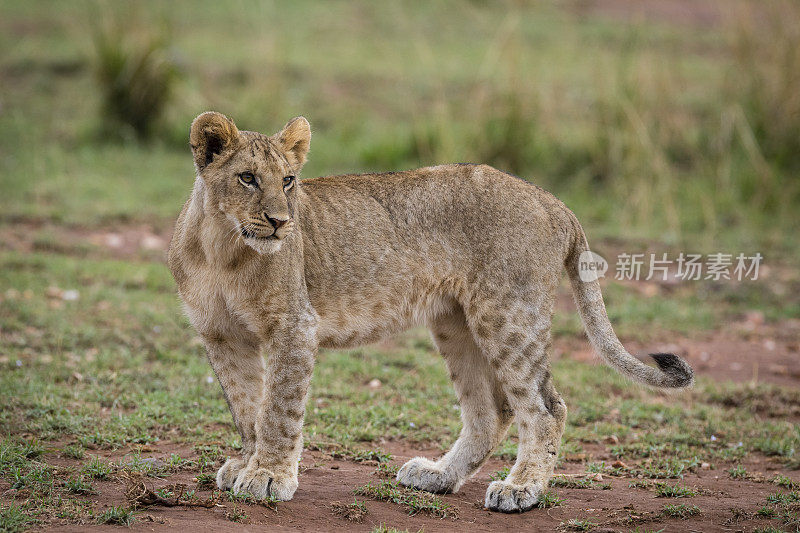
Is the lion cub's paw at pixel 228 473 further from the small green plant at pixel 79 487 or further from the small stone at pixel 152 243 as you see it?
the small stone at pixel 152 243

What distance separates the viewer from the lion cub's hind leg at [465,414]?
5.50 meters

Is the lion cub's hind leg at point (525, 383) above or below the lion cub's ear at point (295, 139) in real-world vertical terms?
below

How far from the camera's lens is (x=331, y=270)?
5.36 metres

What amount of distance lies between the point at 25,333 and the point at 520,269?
433 centimetres

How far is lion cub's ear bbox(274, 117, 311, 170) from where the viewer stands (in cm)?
511

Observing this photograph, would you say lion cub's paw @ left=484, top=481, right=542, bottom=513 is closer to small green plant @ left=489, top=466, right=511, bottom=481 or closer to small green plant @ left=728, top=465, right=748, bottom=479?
small green plant @ left=489, top=466, right=511, bottom=481

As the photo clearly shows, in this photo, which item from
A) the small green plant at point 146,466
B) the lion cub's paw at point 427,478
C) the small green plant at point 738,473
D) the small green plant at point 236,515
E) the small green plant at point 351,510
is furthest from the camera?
the small green plant at point 738,473

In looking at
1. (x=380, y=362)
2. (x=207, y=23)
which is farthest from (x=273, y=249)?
(x=207, y=23)

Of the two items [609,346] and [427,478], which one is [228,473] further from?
[609,346]

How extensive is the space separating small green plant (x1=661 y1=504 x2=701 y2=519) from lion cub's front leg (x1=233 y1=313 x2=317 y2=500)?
6.32ft

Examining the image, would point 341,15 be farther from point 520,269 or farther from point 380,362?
point 520,269

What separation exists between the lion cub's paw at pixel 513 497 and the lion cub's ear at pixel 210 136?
7.40ft

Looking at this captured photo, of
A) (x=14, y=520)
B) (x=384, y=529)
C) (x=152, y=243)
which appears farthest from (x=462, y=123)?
(x=14, y=520)
